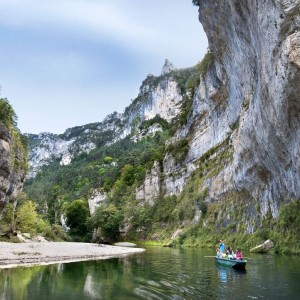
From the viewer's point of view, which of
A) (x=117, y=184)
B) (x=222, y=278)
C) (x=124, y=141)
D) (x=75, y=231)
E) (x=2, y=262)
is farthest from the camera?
(x=124, y=141)

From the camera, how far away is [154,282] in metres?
22.0

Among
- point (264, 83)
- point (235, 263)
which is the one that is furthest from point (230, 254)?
point (264, 83)

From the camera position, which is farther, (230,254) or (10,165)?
(10,165)

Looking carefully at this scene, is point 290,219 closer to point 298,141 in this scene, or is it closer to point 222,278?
point 298,141

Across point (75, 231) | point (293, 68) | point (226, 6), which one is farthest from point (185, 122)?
point (293, 68)

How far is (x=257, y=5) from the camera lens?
3094cm

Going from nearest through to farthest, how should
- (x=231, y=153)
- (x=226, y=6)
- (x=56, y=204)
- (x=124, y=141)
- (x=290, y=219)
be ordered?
(x=290, y=219), (x=226, y=6), (x=231, y=153), (x=56, y=204), (x=124, y=141)

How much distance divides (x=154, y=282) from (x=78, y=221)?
6612cm

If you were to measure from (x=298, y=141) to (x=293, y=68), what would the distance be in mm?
7135

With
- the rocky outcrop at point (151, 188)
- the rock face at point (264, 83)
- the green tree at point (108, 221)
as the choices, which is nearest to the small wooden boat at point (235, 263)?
the rock face at point (264, 83)

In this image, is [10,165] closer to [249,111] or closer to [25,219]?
[25,219]

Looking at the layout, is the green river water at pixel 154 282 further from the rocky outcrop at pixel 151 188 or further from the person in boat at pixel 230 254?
the rocky outcrop at pixel 151 188

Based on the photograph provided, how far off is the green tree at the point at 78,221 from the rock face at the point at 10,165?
35.0 meters

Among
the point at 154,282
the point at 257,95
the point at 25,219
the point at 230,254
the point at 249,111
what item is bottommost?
the point at 154,282
